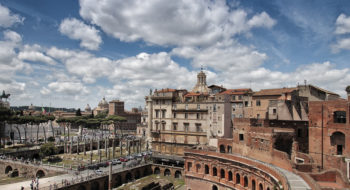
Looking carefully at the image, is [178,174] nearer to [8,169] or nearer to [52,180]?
[52,180]

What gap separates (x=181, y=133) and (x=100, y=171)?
1875 cm

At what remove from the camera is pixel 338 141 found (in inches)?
1120

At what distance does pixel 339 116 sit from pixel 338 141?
9.77 feet

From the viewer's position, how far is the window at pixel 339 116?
2900 centimetres

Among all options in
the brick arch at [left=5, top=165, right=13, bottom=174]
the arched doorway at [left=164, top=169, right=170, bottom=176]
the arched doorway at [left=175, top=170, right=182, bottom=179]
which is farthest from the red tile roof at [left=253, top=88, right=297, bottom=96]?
the brick arch at [left=5, top=165, right=13, bottom=174]

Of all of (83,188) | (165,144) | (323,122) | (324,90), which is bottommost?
(83,188)

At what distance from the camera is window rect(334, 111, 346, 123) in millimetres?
29000

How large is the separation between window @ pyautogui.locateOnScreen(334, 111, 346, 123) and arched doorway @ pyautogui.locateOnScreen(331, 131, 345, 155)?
59.7 inches

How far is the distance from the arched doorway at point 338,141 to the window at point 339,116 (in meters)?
1.52

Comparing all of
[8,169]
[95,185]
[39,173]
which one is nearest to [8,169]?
[8,169]

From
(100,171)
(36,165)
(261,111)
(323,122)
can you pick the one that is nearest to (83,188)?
(100,171)

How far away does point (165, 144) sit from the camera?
5694 cm

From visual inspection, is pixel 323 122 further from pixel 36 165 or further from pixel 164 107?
pixel 36 165

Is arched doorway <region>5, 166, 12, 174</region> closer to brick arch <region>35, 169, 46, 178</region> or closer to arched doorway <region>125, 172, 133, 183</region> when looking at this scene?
brick arch <region>35, 169, 46, 178</region>
